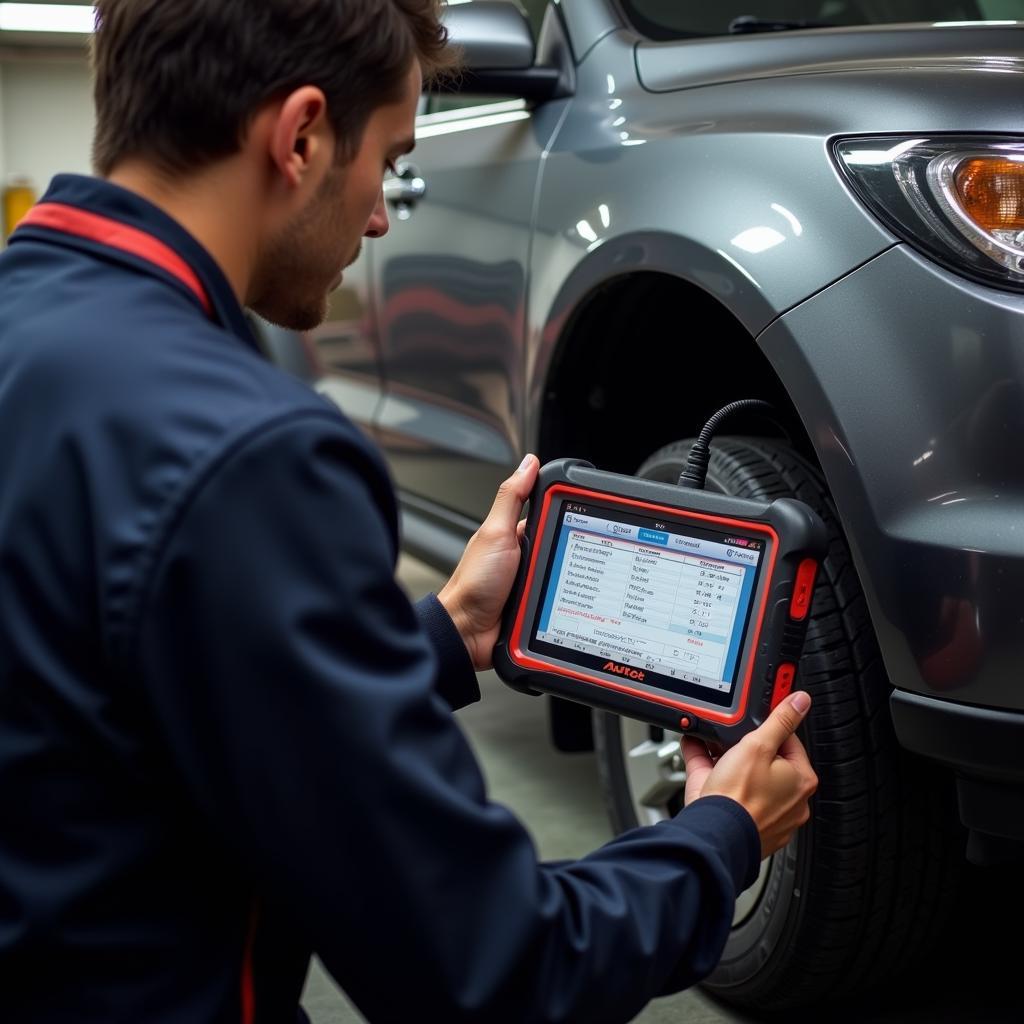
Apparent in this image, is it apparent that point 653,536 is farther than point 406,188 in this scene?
No

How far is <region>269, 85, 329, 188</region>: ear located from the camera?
780mm

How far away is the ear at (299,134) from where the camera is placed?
780mm

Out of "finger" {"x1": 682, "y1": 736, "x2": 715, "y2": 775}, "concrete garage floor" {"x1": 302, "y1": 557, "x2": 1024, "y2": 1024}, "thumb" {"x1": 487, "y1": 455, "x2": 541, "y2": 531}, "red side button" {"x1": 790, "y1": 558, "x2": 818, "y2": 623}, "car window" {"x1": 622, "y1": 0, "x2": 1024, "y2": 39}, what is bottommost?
"concrete garage floor" {"x1": 302, "y1": 557, "x2": 1024, "y2": 1024}

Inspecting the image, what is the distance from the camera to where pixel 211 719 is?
2.15 ft

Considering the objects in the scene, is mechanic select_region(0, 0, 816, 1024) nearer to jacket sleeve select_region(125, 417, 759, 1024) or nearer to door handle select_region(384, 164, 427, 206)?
jacket sleeve select_region(125, 417, 759, 1024)

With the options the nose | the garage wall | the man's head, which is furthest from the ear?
the garage wall

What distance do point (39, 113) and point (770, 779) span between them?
11331 millimetres

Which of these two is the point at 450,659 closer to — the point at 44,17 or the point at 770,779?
→ the point at 770,779

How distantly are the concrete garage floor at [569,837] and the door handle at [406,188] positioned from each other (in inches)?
38.9

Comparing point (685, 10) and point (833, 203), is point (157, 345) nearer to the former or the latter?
point (833, 203)

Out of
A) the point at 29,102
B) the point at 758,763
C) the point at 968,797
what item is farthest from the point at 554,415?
the point at 29,102

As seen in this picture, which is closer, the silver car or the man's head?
the man's head

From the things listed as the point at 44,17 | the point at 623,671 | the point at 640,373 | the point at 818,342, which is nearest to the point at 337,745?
the point at 623,671

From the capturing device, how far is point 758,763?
3.14 ft
